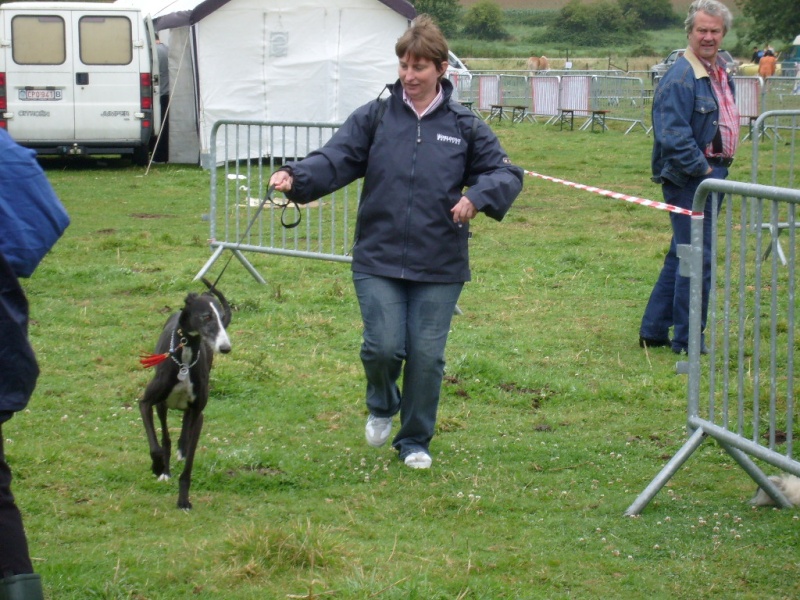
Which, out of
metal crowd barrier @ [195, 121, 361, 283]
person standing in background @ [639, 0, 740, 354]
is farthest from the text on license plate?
person standing in background @ [639, 0, 740, 354]

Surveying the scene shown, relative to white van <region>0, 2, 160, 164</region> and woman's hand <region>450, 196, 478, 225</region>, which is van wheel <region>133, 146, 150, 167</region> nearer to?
white van <region>0, 2, 160, 164</region>

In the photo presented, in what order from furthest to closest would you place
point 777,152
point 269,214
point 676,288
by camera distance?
1. point 777,152
2. point 269,214
3. point 676,288

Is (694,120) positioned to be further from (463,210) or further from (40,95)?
(40,95)

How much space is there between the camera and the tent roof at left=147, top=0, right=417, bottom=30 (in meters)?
16.9

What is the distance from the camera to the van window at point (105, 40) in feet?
55.2

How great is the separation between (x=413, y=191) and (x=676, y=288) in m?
2.82

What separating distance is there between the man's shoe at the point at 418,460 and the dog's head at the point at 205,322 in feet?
3.41

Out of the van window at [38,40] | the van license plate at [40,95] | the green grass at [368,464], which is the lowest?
the green grass at [368,464]

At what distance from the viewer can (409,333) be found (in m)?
5.11

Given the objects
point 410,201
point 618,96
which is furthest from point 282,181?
point 618,96

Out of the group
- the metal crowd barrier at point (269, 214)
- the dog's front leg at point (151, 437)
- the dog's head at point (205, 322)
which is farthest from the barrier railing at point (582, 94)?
the dog's front leg at point (151, 437)

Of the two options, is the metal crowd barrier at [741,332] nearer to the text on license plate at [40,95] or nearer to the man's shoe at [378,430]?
the man's shoe at [378,430]

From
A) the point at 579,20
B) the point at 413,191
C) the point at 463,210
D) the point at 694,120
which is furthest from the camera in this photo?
the point at 579,20

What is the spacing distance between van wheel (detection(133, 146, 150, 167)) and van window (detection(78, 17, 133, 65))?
1.57 meters
